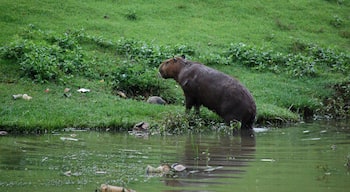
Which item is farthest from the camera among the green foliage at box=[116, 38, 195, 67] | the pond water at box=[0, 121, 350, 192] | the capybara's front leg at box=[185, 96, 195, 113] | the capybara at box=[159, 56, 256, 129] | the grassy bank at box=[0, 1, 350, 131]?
the green foliage at box=[116, 38, 195, 67]

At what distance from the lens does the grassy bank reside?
11.9 m

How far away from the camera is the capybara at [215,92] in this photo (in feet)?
38.0

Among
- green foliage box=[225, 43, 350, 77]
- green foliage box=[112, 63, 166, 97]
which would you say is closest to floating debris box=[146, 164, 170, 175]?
green foliage box=[112, 63, 166, 97]

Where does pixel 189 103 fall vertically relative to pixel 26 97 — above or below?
below

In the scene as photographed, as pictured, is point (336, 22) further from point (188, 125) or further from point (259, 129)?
point (188, 125)

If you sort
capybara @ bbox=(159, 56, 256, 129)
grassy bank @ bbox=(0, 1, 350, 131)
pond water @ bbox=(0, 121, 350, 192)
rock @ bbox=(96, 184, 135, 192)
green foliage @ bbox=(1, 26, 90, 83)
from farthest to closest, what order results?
1. green foliage @ bbox=(1, 26, 90, 83)
2. grassy bank @ bbox=(0, 1, 350, 131)
3. capybara @ bbox=(159, 56, 256, 129)
4. pond water @ bbox=(0, 121, 350, 192)
5. rock @ bbox=(96, 184, 135, 192)

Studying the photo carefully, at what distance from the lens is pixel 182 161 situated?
310 inches

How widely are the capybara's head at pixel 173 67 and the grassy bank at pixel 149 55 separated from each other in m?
0.50

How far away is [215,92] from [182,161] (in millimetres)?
4151

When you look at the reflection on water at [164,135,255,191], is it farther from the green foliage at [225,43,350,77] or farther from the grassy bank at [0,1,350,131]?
the green foliage at [225,43,350,77]

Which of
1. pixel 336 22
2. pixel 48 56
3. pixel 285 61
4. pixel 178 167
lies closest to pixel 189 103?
pixel 48 56

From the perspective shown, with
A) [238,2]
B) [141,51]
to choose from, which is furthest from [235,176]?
[238,2]

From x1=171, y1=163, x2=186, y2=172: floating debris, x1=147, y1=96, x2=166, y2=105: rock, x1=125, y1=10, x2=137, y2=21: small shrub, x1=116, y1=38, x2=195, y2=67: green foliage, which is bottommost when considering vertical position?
x1=147, y1=96, x2=166, y2=105: rock

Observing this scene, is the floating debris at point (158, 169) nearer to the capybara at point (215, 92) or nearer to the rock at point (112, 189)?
the rock at point (112, 189)
